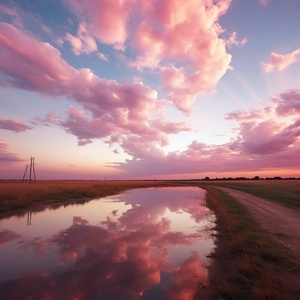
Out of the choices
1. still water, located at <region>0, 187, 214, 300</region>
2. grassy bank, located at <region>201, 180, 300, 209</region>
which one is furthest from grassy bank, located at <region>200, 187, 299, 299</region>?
grassy bank, located at <region>201, 180, 300, 209</region>

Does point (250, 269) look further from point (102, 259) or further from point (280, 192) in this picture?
point (280, 192)

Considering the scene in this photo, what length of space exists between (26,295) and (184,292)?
13.6 feet

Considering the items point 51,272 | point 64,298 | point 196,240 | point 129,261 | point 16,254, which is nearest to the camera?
point 64,298

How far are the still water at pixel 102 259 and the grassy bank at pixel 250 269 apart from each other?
592 millimetres

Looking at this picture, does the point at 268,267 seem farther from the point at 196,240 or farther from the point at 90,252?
the point at 90,252

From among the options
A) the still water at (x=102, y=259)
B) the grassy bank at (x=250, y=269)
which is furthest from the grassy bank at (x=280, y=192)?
the still water at (x=102, y=259)

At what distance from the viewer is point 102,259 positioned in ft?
30.3

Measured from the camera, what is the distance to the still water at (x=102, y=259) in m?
6.77

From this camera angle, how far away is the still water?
6766 mm

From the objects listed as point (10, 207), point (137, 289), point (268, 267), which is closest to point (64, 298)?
point (137, 289)

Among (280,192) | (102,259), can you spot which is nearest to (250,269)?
(102,259)

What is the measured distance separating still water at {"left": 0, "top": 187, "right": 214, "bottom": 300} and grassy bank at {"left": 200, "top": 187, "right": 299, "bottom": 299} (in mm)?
592

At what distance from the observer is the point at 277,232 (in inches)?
496

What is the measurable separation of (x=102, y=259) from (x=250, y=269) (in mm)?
5183
